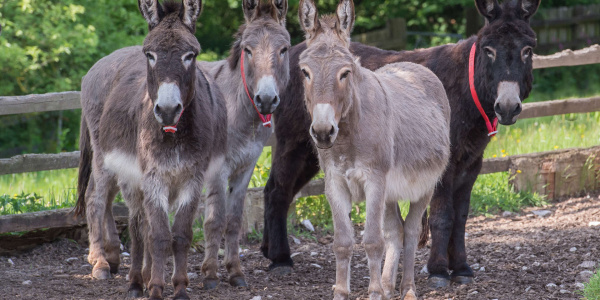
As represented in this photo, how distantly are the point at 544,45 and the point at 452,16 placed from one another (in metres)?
2.25

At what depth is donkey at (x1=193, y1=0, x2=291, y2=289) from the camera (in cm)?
502

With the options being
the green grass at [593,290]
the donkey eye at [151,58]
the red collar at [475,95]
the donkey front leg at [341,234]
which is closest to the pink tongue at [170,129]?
the donkey eye at [151,58]

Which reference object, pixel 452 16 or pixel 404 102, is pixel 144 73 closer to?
pixel 404 102

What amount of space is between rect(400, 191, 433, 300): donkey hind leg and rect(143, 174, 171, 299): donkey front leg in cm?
151

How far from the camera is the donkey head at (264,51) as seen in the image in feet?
15.9

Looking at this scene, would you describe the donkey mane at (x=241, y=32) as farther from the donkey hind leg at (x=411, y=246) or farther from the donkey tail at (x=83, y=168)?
the donkey hind leg at (x=411, y=246)

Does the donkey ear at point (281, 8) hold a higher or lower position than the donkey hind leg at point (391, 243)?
higher

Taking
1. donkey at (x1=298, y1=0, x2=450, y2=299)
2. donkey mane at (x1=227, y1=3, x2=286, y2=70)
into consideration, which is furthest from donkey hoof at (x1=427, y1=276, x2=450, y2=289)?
donkey mane at (x1=227, y1=3, x2=286, y2=70)

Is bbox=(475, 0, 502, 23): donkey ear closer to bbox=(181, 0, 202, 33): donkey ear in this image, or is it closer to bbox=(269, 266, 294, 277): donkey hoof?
bbox=(181, 0, 202, 33): donkey ear

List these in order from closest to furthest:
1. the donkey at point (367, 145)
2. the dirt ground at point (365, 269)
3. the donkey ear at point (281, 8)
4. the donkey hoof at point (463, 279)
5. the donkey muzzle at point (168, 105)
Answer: the donkey at point (367, 145) → the donkey muzzle at point (168, 105) → the dirt ground at point (365, 269) → the donkey hoof at point (463, 279) → the donkey ear at point (281, 8)

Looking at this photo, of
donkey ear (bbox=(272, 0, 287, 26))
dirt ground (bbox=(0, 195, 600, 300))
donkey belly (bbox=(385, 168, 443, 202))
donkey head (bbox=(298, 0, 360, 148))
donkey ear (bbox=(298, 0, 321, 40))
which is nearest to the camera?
donkey head (bbox=(298, 0, 360, 148))

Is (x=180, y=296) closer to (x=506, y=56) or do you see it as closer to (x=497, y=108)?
(x=497, y=108)

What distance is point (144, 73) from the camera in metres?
5.04

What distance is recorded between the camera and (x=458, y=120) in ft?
17.2
